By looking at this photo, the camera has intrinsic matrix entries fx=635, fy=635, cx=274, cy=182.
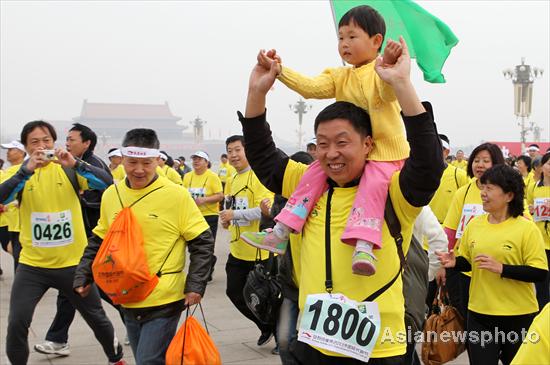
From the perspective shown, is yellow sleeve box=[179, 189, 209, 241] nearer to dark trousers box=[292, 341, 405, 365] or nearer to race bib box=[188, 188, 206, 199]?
dark trousers box=[292, 341, 405, 365]

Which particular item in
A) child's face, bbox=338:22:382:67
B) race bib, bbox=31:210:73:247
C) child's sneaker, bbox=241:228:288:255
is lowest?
race bib, bbox=31:210:73:247

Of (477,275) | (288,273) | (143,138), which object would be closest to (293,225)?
(288,273)

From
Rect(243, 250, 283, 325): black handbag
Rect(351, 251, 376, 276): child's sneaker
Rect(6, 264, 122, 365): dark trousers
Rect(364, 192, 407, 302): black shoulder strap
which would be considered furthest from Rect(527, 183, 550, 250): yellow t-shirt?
Rect(351, 251, 376, 276): child's sneaker

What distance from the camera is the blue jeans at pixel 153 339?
3953mm

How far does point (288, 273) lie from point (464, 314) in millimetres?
1625

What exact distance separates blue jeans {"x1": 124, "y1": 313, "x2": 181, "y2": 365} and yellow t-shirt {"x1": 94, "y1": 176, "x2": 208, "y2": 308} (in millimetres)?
128

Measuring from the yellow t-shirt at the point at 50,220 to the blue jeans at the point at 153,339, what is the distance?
1415 mm

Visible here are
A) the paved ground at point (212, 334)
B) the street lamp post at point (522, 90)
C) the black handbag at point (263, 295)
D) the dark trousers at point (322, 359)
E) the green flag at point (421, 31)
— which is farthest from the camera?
the street lamp post at point (522, 90)

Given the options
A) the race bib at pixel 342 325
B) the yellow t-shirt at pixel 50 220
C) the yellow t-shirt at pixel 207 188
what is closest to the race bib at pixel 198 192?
the yellow t-shirt at pixel 207 188

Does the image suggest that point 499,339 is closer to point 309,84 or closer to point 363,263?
point 363,263

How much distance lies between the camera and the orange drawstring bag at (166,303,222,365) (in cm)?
376

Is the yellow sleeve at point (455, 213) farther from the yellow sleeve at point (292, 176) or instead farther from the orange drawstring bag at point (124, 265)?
the yellow sleeve at point (292, 176)

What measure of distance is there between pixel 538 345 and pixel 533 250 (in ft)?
8.85

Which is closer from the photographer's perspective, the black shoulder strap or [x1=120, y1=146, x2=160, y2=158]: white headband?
the black shoulder strap
